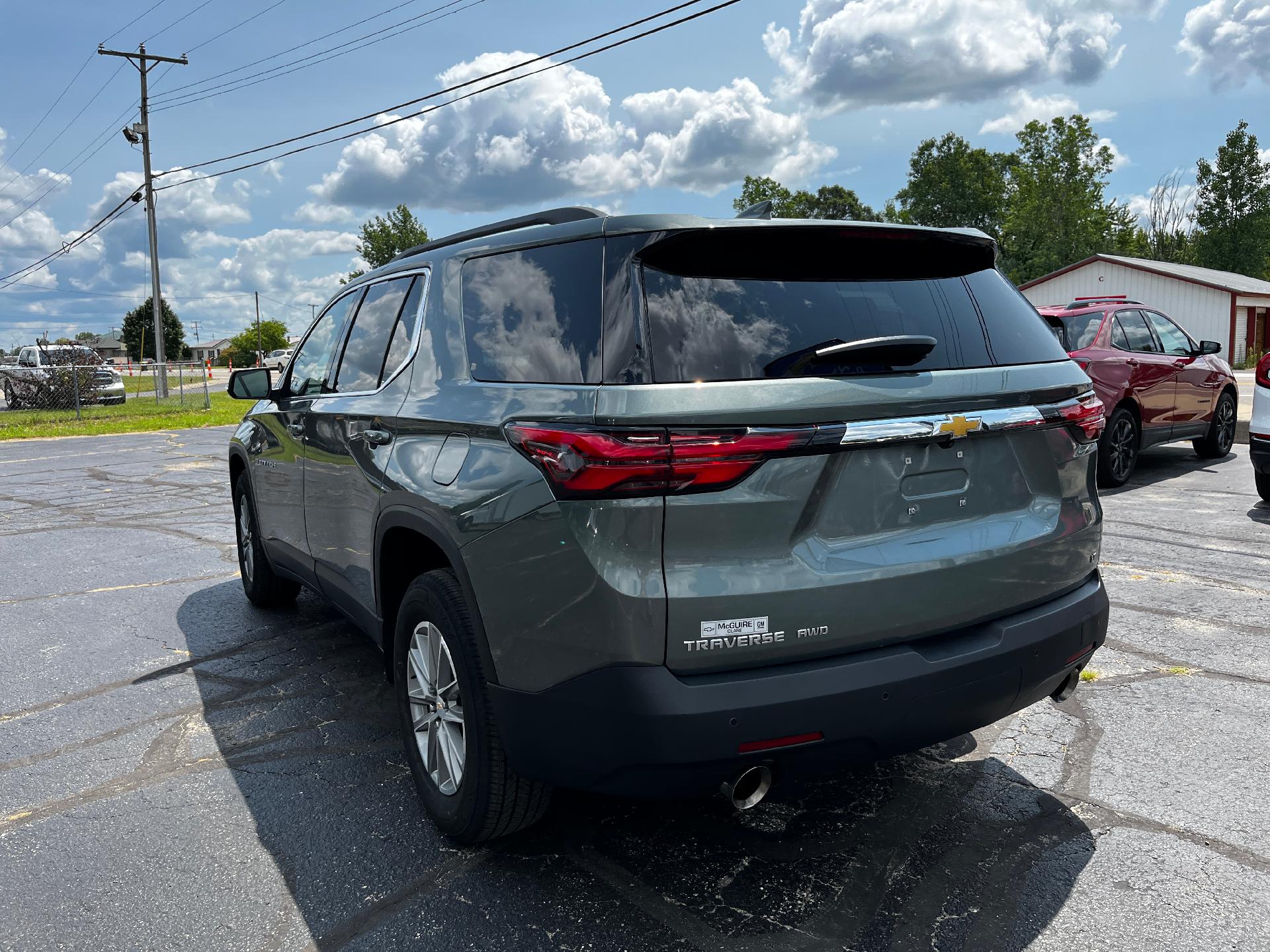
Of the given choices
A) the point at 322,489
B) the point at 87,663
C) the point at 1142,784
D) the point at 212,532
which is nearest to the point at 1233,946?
the point at 1142,784

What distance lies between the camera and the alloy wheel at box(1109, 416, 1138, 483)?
375 inches

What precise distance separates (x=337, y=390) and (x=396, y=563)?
3.53 feet

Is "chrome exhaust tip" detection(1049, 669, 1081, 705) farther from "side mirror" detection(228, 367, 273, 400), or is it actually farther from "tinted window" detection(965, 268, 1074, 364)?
"side mirror" detection(228, 367, 273, 400)

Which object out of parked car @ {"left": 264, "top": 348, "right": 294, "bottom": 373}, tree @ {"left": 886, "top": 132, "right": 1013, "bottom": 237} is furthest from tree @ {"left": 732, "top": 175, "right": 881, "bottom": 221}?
parked car @ {"left": 264, "top": 348, "right": 294, "bottom": 373}

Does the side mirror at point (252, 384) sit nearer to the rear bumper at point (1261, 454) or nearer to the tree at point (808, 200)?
the rear bumper at point (1261, 454)

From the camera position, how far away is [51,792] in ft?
11.5

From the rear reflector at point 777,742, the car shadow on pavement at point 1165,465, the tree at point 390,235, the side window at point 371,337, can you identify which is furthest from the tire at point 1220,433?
the tree at point 390,235

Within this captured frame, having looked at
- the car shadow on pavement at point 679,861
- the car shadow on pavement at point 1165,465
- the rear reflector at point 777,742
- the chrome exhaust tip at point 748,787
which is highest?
the rear reflector at point 777,742

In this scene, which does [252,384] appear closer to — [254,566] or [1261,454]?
[254,566]

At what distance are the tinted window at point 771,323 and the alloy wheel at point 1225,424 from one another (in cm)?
1040

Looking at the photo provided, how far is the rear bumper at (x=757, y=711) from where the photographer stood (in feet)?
7.58

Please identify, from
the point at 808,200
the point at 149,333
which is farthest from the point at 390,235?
the point at 149,333

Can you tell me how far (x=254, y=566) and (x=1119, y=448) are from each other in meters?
7.98

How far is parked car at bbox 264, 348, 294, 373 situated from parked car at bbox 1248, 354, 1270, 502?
732cm
